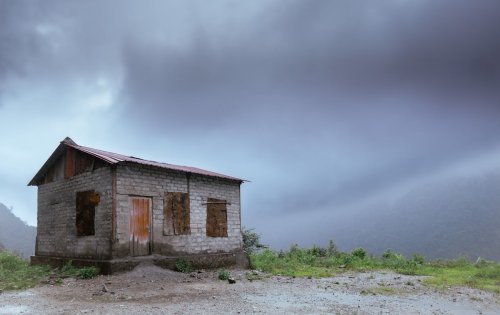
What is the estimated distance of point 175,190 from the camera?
15.5 m

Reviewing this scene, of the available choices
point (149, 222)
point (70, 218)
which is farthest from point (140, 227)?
point (70, 218)

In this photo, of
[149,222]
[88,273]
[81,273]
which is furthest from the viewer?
[149,222]

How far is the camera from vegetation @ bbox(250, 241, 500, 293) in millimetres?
13484

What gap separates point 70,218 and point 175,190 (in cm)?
411

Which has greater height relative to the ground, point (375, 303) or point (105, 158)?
point (105, 158)

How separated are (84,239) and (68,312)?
23.1 ft

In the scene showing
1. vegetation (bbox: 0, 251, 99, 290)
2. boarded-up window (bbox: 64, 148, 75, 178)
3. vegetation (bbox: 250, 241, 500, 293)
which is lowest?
vegetation (bbox: 250, 241, 500, 293)

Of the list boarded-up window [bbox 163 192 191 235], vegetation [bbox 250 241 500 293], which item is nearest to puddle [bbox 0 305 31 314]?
boarded-up window [bbox 163 192 191 235]

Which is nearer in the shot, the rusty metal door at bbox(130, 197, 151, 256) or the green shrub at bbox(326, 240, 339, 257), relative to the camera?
the rusty metal door at bbox(130, 197, 151, 256)

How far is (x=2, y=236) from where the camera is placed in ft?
270

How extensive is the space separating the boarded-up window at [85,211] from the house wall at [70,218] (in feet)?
0.56

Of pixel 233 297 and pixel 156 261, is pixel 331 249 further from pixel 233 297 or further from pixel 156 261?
pixel 233 297

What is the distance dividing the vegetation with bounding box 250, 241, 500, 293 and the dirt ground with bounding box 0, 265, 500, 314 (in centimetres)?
145

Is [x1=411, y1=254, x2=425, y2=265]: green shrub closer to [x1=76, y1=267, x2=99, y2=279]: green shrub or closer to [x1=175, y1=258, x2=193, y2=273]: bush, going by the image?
[x1=175, y1=258, x2=193, y2=273]: bush
